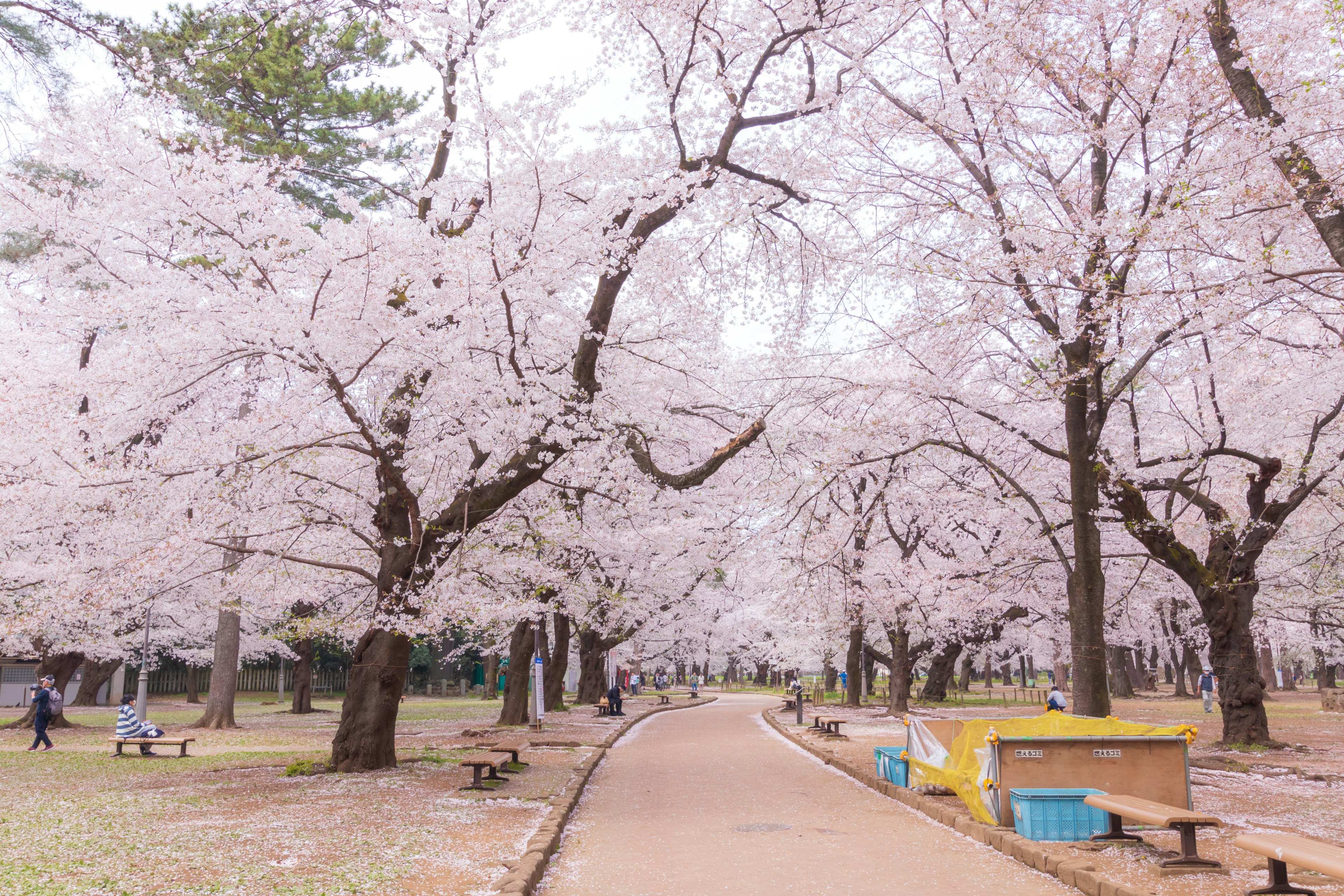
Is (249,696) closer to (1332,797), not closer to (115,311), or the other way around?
(115,311)

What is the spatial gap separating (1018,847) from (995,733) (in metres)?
1.02

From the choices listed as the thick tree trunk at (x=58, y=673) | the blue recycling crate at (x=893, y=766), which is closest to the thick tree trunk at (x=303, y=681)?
the thick tree trunk at (x=58, y=673)

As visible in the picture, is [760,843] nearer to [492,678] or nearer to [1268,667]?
[492,678]

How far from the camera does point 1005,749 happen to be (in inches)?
305

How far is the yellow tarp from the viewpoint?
770 centimetres

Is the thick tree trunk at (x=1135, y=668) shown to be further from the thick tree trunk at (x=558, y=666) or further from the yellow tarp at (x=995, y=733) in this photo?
the yellow tarp at (x=995, y=733)

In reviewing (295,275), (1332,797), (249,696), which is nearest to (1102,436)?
(1332,797)

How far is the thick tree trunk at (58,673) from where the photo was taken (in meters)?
20.3

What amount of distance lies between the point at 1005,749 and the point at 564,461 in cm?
841

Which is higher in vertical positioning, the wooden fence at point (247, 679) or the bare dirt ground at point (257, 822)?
the bare dirt ground at point (257, 822)

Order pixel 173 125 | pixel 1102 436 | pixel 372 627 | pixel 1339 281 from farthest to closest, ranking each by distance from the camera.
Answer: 1. pixel 1102 436
2. pixel 173 125
3. pixel 372 627
4. pixel 1339 281

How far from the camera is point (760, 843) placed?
7.76m

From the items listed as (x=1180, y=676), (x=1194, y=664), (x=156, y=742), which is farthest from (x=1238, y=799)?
(x=1180, y=676)

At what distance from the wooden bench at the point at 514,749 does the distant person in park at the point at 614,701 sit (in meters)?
11.5
